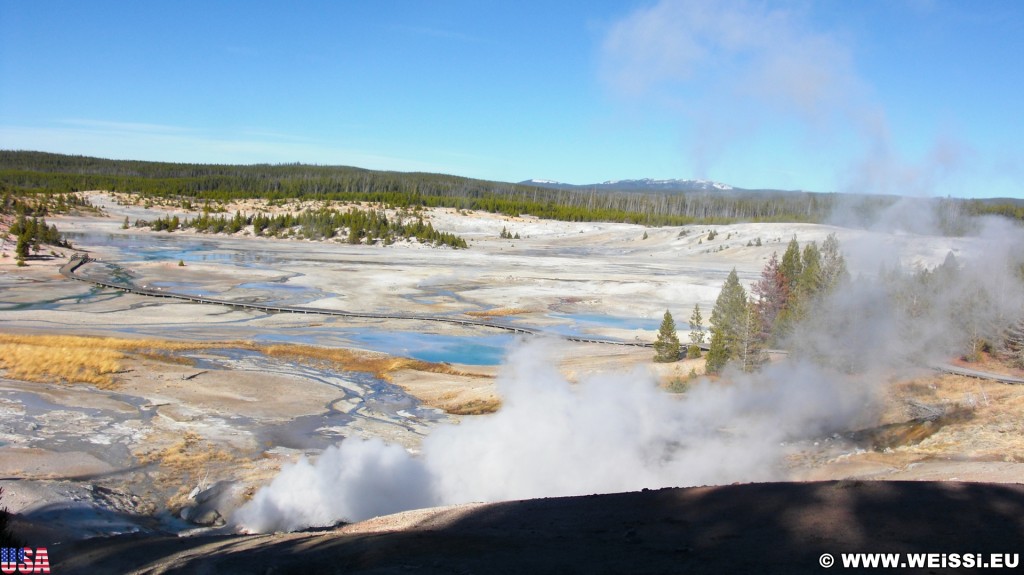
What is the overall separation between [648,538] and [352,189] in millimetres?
148494

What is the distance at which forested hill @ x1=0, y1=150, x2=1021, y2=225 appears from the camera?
122938 millimetres

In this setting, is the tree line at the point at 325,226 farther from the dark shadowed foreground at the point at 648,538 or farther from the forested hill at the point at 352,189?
the dark shadowed foreground at the point at 648,538

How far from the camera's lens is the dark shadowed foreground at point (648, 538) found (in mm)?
7609

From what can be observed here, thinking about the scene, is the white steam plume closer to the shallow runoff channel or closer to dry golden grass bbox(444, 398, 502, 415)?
dry golden grass bbox(444, 398, 502, 415)

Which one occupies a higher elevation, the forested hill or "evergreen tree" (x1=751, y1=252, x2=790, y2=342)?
the forested hill

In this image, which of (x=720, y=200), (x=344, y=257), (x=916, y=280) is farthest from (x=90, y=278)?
(x=720, y=200)

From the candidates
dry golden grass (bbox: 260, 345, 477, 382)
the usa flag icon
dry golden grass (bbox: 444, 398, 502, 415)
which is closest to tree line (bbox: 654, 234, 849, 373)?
dry golden grass (bbox: 444, 398, 502, 415)

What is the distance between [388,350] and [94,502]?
17.4 meters

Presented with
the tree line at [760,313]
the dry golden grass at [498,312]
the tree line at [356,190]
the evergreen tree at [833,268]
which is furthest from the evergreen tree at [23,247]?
the tree line at [356,190]

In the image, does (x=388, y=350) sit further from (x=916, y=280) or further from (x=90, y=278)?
(x=90, y=278)

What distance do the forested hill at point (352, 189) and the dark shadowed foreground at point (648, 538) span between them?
76.4 m

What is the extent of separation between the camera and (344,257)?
70.3m

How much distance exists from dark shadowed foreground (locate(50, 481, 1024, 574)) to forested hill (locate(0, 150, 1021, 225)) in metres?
76.4

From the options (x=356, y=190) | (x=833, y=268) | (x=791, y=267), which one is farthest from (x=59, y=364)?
(x=356, y=190)
